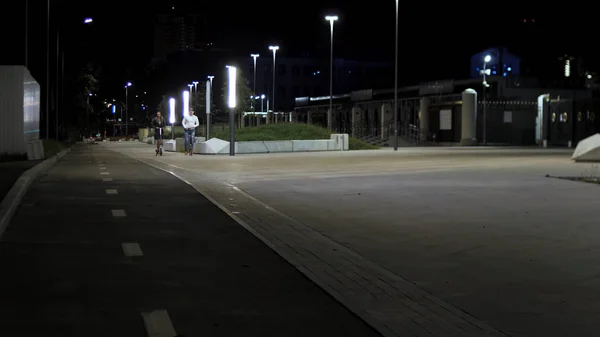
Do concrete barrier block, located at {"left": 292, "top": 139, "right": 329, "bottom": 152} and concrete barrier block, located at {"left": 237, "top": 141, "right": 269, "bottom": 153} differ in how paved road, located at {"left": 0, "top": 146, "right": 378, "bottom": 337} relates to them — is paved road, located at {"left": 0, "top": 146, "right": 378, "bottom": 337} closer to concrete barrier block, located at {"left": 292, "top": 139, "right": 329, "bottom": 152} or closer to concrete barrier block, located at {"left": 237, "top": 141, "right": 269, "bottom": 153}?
concrete barrier block, located at {"left": 237, "top": 141, "right": 269, "bottom": 153}

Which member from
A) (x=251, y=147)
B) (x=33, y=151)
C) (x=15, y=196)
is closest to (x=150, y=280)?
(x=15, y=196)

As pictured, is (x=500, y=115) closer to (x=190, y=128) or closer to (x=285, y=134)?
(x=285, y=134)

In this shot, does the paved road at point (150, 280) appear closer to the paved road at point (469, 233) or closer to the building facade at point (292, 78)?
the paved road at point (469, 233)

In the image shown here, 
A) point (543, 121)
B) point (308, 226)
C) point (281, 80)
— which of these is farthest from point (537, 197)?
point (281, 80)

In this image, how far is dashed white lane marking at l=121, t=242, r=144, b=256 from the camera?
31.9ft

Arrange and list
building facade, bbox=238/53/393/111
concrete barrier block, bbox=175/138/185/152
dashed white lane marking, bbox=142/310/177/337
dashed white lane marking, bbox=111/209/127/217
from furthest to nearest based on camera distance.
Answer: building facade, bbox=238/53/393/111 → concrete barrier block, bbox=175/138/185/152 → dashed white lane marking, bbox=111/209/127/217 → dashed white lane marking, bbox=142/310/177/337

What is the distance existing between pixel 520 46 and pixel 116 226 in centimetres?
8746

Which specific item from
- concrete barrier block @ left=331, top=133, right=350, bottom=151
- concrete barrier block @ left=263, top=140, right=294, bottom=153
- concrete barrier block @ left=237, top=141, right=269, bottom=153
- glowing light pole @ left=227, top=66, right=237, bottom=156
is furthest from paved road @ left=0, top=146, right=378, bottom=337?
concrete barrier block @ left=331, top=133, right=350, bottom=151

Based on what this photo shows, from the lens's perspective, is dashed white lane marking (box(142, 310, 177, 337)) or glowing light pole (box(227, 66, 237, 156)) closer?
dashed white lane marking (box(142, 310, 177, 337))

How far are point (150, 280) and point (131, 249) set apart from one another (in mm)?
2018

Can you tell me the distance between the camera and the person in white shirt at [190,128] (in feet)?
118

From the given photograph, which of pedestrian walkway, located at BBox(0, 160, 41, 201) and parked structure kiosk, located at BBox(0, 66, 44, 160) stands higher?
parked structure kiosk, located at BBox(0, 66, 44, 160)

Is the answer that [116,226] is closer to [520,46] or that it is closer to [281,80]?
[520,46]

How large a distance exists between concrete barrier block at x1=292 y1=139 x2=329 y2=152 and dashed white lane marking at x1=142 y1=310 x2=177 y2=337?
116 feet
